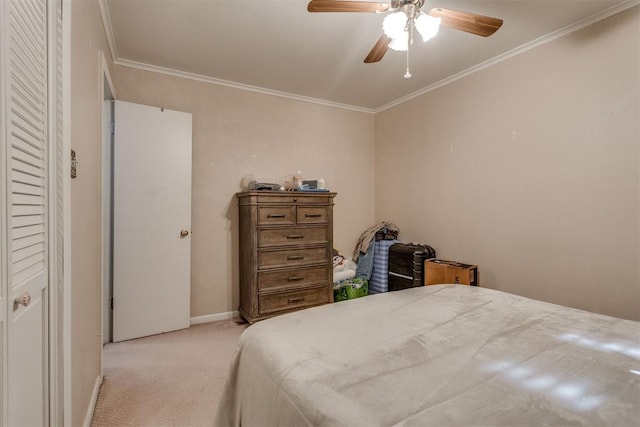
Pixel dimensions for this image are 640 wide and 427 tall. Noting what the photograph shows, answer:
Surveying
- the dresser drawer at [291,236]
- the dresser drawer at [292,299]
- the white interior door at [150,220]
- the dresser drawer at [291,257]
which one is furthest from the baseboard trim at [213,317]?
the dresser drawer at [291,236]

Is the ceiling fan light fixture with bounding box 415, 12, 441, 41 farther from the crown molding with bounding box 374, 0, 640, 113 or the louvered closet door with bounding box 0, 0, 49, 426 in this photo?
the louvered closet door with bounding box 0, 0, 49, 426

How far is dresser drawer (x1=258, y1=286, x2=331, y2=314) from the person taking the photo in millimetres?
2938

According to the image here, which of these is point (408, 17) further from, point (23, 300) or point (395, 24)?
point (23, 300)

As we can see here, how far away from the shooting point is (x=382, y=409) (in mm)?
728

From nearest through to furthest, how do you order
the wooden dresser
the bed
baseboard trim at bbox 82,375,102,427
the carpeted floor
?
the bed < baseboard trim at bbox 82,375,102,427 < the carpeted floor < the wooden dresser

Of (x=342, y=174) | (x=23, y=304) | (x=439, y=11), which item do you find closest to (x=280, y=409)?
(x=23, y=304)

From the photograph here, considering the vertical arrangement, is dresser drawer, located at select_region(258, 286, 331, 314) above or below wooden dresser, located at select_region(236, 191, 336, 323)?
below

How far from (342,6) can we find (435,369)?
1751 millimetres

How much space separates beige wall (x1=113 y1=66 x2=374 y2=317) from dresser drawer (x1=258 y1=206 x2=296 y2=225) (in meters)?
0.52

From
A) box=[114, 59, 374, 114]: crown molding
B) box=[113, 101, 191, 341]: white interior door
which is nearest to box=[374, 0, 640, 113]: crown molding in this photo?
box=[114, 59, 374, 114]: crown molding

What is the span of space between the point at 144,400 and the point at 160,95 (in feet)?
8.54

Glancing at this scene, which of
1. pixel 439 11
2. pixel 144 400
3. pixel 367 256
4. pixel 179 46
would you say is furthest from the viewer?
pixel 367 256

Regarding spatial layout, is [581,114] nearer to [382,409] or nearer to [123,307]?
[382,409]

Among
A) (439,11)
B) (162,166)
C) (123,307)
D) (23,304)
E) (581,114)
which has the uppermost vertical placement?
(439,11)
